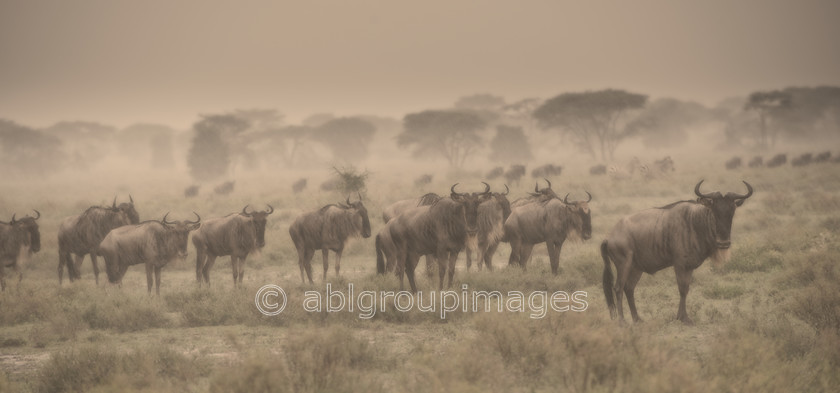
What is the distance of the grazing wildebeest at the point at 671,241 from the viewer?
9133mm

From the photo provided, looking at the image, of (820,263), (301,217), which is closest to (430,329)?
(301,217)

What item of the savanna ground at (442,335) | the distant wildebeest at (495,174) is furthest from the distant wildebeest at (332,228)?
the distant wildebeest at (495,174)

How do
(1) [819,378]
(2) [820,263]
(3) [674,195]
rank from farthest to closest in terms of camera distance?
(3) [674,195] → (2) [820,263] → (1) [819,378]

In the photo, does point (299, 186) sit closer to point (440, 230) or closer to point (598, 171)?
point (598, 171)

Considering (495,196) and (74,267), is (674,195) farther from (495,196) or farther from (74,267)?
(74,267)

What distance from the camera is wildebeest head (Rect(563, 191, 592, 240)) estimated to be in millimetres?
13062

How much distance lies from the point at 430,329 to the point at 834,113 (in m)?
80.2

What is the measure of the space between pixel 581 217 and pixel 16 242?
36.7 ft

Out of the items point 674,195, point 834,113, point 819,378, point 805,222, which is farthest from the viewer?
point 834,113

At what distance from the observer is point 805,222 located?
19.2m

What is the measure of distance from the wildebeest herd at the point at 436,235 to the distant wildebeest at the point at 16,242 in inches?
0.7

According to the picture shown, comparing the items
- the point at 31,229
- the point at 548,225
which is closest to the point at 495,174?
the point at 548,225

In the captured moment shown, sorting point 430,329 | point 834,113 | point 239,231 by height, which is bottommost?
point 430,329

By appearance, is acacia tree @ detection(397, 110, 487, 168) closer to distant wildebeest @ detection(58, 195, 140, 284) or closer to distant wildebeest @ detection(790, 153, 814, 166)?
distant wildebeest @ detection(790, 153, 814, 166)
